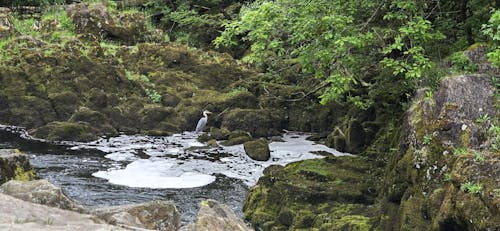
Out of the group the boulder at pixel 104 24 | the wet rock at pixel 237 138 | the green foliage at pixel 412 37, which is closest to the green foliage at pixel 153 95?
the wet rock at pixel 237 138

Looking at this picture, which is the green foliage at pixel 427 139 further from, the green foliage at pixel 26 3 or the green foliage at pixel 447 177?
the green foliage at pixel 26 3

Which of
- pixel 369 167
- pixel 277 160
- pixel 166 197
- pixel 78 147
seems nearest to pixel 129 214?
pixel 166 197

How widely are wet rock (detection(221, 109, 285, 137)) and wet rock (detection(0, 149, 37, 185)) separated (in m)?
10.3

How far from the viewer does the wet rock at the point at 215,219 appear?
5555 millimetres

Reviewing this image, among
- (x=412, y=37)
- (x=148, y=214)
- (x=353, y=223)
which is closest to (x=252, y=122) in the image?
(x=412, y=37)

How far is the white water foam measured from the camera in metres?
13.5

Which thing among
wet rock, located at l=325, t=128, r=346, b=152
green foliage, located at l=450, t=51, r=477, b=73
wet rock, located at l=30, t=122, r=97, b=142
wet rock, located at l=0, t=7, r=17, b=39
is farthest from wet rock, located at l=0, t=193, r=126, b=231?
wet rock, located at l=0, t=7, r=17, b=39

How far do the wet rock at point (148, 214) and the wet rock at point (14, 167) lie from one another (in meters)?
3.40

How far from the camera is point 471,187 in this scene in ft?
22.0

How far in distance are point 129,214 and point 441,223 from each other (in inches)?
157

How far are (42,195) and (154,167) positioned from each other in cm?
866

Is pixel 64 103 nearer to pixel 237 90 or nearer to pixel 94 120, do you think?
pixel 94 120

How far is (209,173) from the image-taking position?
14195 mm

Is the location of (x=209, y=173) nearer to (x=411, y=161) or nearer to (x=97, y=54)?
(x=411, y=161)
